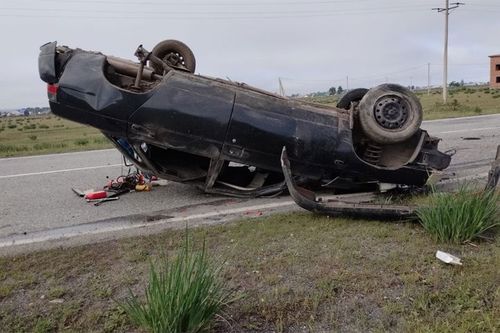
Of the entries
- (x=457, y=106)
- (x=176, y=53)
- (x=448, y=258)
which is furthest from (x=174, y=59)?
(x=457, y=106)

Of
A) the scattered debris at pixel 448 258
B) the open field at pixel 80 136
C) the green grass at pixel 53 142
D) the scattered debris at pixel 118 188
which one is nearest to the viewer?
the scattered debris at pixel 448 258

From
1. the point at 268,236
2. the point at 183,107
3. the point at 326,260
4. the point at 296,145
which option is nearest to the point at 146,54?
the point at 183,107

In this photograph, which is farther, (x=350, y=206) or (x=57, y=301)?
(x=350, y=206)

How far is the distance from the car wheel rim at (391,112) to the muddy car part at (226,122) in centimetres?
9

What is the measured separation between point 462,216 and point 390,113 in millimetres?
1743

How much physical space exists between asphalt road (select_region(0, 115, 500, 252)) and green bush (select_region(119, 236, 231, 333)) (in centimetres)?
235

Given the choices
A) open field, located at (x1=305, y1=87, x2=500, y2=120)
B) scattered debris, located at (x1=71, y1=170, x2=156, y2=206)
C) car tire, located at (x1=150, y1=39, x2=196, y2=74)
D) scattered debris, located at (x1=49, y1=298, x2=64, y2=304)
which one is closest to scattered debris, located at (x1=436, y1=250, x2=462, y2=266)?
scattered debris, located at (x1=49, y1=298, x2=64, y2=304)

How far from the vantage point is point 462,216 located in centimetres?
352

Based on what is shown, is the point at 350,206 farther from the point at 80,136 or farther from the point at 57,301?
the point at 80,136

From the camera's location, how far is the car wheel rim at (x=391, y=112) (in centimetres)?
A: 498

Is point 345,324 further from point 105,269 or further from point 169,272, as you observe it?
point 105,269

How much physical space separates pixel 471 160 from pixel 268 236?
16.3 feet

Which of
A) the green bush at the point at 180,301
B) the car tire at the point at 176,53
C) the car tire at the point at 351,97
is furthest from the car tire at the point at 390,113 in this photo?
the green bush at the point at 180,301

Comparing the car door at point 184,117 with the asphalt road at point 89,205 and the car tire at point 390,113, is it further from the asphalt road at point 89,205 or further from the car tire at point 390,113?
the car tire at point 390,113
